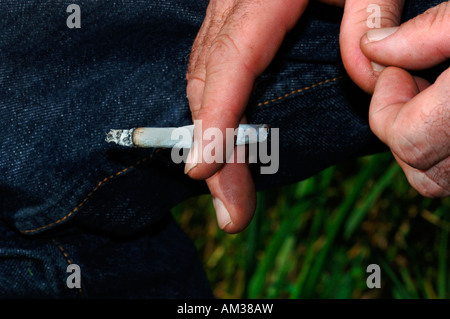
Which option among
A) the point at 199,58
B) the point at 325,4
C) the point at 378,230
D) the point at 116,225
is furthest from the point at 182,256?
the point at 378,230

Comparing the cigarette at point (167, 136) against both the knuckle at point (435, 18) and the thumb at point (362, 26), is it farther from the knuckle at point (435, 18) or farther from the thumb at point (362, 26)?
the knuckle at point (435, 18)

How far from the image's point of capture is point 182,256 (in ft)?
3.37

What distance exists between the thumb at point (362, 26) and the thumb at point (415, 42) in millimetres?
22

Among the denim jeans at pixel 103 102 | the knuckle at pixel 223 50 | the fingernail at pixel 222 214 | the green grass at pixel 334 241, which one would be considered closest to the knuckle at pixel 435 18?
the denim jeans at pixel 103 102

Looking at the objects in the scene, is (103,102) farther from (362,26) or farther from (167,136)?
(362,26)

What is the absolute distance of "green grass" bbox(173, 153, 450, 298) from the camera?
1.26 m

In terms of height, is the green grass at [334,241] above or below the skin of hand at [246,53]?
below

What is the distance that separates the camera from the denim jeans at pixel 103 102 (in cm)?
80

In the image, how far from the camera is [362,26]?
71cm

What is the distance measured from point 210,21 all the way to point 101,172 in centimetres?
31

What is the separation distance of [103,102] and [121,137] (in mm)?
93

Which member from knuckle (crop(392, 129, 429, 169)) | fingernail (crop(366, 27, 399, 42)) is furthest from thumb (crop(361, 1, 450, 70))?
knuckle (crop(392, 129, 429, 169))

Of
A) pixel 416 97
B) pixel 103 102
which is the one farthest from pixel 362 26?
pixel 103 102

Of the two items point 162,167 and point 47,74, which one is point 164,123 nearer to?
point 162,167
